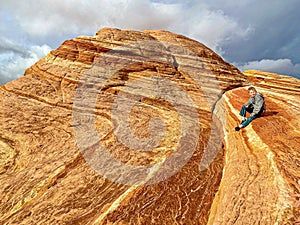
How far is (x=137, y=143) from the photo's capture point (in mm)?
9938

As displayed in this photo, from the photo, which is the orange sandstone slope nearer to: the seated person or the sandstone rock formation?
the sandstone rock formation

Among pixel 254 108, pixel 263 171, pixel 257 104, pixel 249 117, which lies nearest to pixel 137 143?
pixel 263 171

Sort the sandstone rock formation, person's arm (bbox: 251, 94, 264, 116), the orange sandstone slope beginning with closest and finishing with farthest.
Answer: the orange sandstone slope, the sandstone rock formation, person's arm (bbox: 251, 94, 264, 116)

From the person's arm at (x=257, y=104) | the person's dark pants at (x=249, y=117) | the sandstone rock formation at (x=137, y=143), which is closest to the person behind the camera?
the sandstone rock formation at (x=137, y=143)

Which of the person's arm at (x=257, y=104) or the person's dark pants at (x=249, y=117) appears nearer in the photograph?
the person's dark pants at (x=249, y=117)

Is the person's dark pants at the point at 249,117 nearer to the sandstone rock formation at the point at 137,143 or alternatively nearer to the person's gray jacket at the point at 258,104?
the person's gray jacket at the point at 258,104

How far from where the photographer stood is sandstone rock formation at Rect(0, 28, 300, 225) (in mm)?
6746

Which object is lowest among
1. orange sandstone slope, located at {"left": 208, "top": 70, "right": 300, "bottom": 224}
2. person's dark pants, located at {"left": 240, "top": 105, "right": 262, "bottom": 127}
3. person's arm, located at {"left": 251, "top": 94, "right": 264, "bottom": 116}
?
orange sandstone slope, located at {"left": 208, "top": 70, "right": 300, "bottom": 224}

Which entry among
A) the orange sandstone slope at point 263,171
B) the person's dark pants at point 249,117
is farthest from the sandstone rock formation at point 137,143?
the person's dark pants at point 249,117

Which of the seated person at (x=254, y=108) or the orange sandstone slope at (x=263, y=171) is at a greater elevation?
the seated person at (x=254, y=108)

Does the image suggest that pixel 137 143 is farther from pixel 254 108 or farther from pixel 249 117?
pixel 254 108

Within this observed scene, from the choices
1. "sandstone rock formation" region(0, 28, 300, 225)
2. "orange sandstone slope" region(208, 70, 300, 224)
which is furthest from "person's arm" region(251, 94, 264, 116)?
"sandstone rock formation" region(0, 28, 300, 225)

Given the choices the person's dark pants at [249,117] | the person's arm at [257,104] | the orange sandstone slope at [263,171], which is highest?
the person's arm at [257,104]

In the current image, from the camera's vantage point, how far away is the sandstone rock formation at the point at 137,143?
22.1 feet
